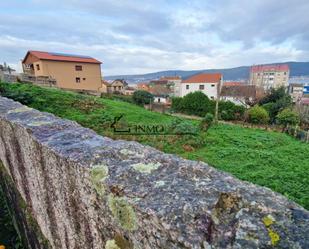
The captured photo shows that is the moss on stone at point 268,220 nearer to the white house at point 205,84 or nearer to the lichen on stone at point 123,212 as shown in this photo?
the lichen on stone at point 123,212

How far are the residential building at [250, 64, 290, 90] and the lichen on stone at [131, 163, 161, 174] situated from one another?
79.0 metres

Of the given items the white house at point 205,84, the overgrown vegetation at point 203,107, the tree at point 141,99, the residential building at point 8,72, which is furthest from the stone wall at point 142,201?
the white house at point 205,84

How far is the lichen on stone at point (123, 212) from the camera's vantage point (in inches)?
36.0

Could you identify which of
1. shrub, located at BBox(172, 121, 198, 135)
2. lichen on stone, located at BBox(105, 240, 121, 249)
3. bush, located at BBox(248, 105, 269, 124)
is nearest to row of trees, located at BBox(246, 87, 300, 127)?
bush, located at BBox(248, 105, 269, 124)

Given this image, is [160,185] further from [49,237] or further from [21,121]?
[21,121]

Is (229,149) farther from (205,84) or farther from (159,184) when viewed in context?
(205,84)

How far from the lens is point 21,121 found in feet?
7.10

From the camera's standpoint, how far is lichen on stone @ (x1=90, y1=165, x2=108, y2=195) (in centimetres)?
107

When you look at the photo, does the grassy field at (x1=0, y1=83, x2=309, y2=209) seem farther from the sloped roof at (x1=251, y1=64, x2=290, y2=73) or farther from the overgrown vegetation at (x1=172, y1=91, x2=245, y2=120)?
the sloped roof at (x1=251, y1=64, x2=290, y2=73)

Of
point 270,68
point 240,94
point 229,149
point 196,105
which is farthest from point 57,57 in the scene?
point 270,68

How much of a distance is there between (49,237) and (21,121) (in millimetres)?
1171

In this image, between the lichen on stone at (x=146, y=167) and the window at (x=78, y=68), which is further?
the window at (x=78, y=68)

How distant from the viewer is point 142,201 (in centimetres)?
91

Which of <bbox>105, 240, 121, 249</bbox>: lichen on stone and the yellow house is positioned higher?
the yellow house
